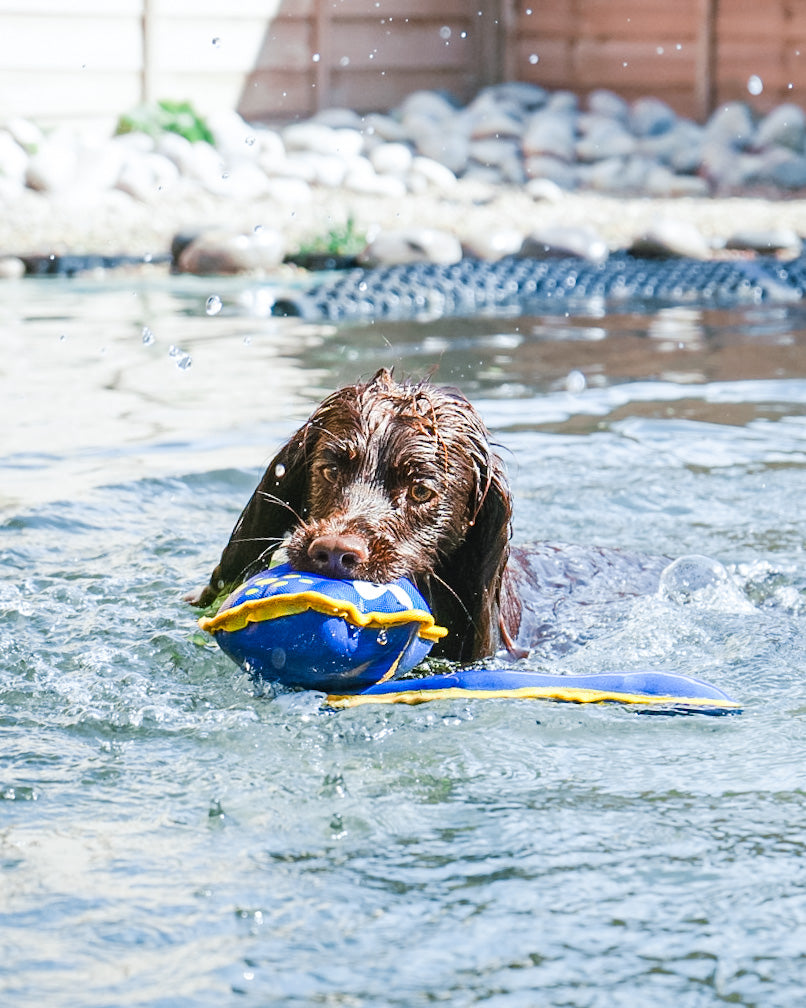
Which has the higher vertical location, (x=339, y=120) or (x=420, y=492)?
(x=339, y=120)

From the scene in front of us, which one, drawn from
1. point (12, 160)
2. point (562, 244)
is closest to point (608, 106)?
point (562, 244)

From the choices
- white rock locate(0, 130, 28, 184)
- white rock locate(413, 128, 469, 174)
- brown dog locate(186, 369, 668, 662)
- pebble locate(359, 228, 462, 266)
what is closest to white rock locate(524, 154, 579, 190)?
white rock locate(413, 128, 469, 174)

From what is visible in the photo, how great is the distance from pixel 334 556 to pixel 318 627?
0.56 ft

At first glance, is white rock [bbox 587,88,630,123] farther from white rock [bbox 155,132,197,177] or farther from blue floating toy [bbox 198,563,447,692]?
blue floating toy [bbox 198,563,447,692]

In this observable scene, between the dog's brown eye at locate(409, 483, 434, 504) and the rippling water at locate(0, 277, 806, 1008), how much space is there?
52 centimetres

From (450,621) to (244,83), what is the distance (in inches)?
629

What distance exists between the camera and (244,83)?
1873cm

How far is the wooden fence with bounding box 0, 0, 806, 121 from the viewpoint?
17.1m

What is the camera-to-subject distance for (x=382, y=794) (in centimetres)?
323

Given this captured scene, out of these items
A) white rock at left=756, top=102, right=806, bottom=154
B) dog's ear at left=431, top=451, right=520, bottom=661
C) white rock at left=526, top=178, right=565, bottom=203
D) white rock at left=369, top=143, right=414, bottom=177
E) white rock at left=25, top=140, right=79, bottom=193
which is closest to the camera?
dog's ear at left=431, top=451, right=520, bottom=661

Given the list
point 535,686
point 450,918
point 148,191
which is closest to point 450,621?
point 535,686

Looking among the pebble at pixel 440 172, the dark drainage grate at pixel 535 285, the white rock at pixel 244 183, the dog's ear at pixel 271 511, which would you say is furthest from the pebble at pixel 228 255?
the dog's ear at pixel 271 511

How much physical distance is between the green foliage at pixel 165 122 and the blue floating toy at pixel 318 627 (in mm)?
14566

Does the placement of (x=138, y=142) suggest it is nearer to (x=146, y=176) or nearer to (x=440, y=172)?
(x=146, y=176)
